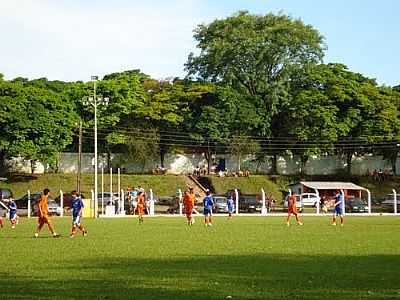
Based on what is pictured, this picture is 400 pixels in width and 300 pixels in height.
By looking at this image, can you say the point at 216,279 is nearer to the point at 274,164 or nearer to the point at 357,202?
the point at 357,202

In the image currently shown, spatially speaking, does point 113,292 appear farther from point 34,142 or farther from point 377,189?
point 377,189

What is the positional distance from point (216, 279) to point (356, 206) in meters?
51.5

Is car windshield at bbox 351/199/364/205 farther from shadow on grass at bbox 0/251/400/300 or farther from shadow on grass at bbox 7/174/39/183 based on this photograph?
shadow on grass at bbox 0/251/400/300

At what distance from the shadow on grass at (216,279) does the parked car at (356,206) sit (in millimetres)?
46226

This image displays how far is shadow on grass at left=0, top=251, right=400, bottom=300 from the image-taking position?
Result: 12.4m

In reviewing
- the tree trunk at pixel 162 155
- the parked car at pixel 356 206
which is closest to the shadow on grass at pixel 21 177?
the tree trunk at pixel 162 155

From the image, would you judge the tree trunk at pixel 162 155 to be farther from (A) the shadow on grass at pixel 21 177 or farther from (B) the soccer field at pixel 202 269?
(B) the soccer field at pixel 202 269

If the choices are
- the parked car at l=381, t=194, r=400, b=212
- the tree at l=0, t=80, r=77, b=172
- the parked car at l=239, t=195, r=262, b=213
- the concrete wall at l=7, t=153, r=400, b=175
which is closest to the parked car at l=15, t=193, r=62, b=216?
the tree at l=0, t=80, r=77, b=172

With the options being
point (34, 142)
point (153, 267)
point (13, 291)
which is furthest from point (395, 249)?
point (34, 142)

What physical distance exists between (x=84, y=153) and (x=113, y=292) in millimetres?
75897

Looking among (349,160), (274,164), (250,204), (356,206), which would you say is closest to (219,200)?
(250,204)

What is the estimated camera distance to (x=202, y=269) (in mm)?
16078

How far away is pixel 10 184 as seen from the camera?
255 feet

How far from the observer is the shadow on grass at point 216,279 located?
12.4m
